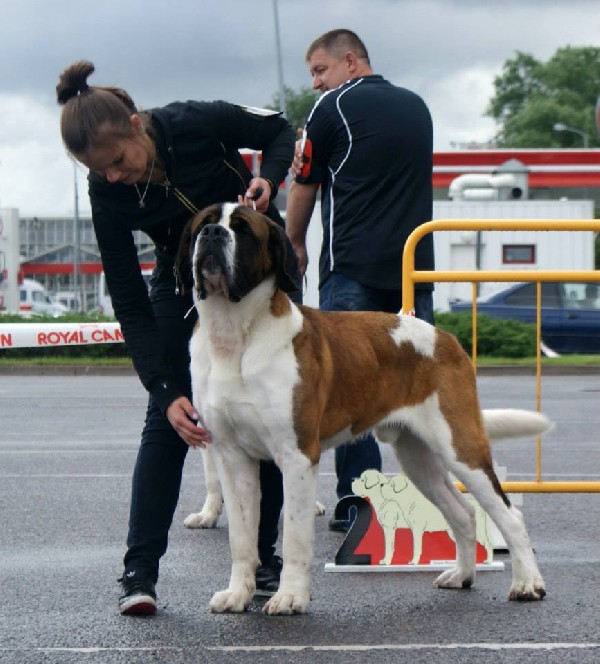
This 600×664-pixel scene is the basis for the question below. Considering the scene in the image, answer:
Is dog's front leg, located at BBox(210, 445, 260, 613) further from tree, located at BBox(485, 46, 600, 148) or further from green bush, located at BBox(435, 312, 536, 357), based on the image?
tree, located at BBox(485, 46, 600, 148)

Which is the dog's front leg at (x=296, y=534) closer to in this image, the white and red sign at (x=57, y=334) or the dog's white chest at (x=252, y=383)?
the dog's white chest at (x=252, y=383)

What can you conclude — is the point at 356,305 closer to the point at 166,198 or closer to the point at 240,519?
the point at 166,198

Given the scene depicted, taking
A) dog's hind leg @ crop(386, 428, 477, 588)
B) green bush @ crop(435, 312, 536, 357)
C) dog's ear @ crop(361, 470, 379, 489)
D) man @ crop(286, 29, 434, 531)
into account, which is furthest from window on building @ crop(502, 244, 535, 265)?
dog's hind leg @ crop(386, 428, 477, 588)

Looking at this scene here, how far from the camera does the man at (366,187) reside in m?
7.27

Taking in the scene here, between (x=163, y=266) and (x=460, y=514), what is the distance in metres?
1.61

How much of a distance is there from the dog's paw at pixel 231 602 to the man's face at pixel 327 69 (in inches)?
125

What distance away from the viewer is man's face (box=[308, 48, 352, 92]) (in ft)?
25.1

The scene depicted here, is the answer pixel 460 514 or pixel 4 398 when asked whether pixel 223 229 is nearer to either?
pixel 460 514

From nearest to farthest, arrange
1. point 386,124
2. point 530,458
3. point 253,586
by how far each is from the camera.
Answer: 1. point 253,586
2. point 386,124
3. point 530,458

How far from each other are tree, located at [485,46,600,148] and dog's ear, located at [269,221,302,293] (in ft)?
284

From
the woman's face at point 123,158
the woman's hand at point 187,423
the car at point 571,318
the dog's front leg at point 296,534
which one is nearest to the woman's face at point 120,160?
the woman's face at point 123,158

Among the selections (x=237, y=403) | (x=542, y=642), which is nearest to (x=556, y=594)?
(x=542, y=642)

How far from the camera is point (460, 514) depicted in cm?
615

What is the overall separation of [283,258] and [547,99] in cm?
9474
